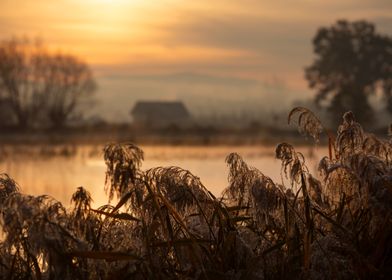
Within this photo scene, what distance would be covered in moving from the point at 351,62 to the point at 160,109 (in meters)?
60.8

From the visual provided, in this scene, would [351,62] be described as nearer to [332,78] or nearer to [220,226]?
[332,78]

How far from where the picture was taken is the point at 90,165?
2912 cm

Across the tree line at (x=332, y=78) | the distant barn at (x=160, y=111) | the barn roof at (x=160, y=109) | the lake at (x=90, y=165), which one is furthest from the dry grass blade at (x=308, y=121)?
the barn roof at (x=160, y=109)

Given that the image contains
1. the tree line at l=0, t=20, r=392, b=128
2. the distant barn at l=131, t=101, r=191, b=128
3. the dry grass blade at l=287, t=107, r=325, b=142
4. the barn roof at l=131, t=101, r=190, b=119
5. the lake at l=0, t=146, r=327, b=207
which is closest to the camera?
the dry grass blade at l=287, t=107, r=325, b=142

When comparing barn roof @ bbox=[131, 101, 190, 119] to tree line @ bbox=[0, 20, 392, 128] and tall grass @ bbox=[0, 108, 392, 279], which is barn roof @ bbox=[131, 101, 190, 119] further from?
tall grass @ bbox=[0, 108, 392, 279]

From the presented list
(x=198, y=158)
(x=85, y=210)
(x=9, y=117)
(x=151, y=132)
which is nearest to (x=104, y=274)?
(x=85, y=210)

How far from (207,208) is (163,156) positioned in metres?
29.0

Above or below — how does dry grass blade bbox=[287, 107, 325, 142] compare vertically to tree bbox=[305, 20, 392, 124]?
below

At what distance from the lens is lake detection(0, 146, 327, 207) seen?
1961 cm

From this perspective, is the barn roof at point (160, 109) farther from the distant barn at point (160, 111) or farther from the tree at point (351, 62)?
the tree at point (351, 62)

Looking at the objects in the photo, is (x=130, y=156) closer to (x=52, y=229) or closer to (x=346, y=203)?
(x=52, y=229)

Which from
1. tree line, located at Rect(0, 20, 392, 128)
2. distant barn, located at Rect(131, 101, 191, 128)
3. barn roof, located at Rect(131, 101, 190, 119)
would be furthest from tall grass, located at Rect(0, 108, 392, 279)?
barn roof, located at Rect(131, 101, 190, 119)

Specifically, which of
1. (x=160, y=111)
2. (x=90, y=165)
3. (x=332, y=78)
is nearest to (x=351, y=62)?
(x=332, y=78)

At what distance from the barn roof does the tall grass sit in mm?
108519
